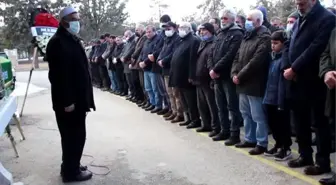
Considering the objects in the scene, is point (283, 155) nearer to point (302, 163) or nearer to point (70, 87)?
point (302, 163)

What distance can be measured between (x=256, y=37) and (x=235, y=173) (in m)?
1.90

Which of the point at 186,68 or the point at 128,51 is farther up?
the point at 128,51

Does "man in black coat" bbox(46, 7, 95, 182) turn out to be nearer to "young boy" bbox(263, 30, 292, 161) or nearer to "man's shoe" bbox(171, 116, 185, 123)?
"young boy" bbox(263, 30, 292, 161)

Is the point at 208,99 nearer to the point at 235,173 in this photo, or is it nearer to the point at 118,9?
the point at 235,173

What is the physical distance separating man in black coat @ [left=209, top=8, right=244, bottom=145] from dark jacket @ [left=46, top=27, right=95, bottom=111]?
2220 mm

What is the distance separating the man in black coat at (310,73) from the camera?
14.3 ft

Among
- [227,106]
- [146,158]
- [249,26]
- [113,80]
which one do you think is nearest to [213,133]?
[227,106]

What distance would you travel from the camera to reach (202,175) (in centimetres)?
491

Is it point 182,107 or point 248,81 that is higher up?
point 248,81

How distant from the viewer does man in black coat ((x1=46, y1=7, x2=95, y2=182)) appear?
4.63 m

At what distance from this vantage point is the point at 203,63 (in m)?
6.75

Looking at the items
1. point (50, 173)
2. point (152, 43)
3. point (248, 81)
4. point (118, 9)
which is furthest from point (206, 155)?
point (118, 9)

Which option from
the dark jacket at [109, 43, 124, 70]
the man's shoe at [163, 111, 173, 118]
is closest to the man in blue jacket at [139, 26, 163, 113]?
the man's shoe at [163, 111, 173, 118]

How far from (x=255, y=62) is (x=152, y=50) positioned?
412 centimetres
